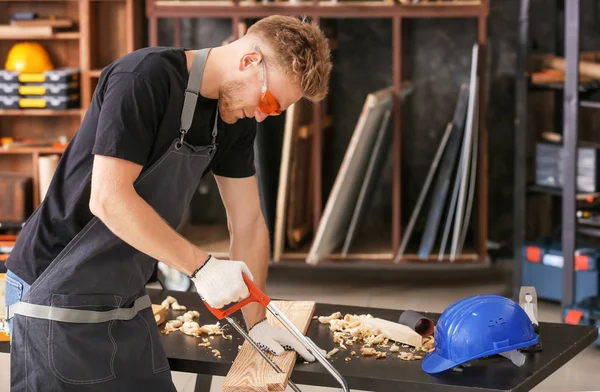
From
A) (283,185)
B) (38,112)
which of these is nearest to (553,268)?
(283,185)

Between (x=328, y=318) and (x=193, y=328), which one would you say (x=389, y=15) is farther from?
(x=193, y=328)

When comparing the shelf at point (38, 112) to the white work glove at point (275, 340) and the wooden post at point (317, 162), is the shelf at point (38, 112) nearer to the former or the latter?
the wooden post at point (317, 162)

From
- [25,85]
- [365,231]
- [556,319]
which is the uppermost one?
[25,85]

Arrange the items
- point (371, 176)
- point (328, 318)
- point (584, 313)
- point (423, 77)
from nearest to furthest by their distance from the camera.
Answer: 1. point (328, 318)
2. point (584, 313)
3. point (371, 176)
4. point (423, 77)

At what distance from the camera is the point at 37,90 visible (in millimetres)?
5723

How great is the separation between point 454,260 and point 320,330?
257cm

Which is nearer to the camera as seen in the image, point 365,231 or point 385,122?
point 385,122

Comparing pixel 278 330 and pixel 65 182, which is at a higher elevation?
pixel 65 182

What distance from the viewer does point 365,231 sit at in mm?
5973

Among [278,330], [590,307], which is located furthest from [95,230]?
[590,307]

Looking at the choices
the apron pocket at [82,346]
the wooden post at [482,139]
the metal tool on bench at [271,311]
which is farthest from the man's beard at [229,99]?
the wooden post at [482,139]

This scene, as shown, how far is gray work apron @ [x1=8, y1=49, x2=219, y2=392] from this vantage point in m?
2.33

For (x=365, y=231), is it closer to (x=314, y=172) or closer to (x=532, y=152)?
(x=314, y=172)

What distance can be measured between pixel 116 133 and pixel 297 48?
494 mm
